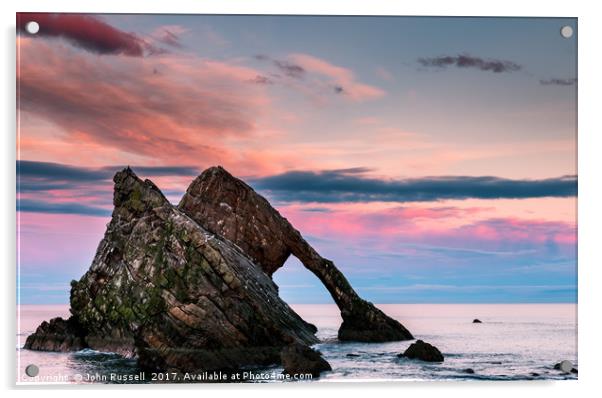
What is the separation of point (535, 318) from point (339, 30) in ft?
30.0

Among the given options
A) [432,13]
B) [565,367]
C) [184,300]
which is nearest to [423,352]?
[565,367]

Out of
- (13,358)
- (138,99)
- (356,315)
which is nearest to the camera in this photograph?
(13,358)

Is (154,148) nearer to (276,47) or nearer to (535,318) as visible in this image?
(276,47)

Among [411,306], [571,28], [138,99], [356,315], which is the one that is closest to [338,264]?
[411,306]

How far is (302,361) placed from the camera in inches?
883

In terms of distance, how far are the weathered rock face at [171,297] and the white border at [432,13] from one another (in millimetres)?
1691

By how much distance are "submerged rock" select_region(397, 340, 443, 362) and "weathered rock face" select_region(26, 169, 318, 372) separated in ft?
10.6

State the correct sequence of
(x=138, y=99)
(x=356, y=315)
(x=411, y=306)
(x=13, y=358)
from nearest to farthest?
(x=13, y=358), (x=138, y=99), (x=411, y=306), (x=356, y=315)

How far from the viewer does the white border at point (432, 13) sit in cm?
2155

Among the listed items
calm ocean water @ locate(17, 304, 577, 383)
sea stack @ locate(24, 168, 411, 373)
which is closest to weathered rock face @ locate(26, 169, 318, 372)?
sea stack @ locate(24, 168, 411, 373)

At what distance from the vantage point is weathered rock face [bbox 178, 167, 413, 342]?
2819 centimetres

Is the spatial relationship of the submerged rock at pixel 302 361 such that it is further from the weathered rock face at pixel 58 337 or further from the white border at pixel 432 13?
the weathered rock face at pixel 58 337

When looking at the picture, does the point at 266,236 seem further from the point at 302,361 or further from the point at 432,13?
the point at 432,13

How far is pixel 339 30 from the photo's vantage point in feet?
74.9
